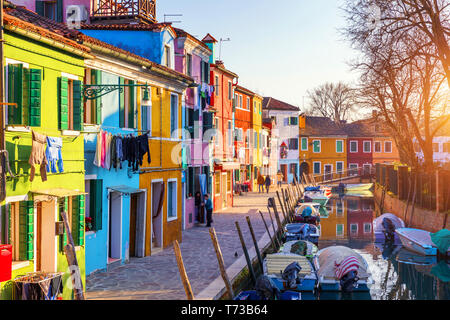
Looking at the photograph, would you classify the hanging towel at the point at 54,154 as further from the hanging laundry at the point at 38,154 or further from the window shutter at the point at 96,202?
the window shutter at the point at 96,202

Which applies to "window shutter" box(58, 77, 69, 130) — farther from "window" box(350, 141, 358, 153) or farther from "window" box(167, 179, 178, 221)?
"window" box(350, 141, 358, 153)

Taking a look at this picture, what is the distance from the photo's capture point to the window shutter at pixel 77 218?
12.8 metres

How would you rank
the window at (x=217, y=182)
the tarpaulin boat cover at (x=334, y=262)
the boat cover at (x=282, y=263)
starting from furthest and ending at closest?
the window at (x=217, y=182) → the tarpaulin boat cover at (x=334, y=262) → the boat cover at (x=282, y=263)

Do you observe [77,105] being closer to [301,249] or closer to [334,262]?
[334,262]

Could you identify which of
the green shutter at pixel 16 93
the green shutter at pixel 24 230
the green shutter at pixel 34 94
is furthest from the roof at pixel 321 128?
the green shutter at pixel 16 93

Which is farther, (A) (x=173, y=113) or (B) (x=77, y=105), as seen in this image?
(A) (x=173, y=113)

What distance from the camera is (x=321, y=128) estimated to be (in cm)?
7544

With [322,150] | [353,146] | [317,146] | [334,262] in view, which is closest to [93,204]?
[334,262]

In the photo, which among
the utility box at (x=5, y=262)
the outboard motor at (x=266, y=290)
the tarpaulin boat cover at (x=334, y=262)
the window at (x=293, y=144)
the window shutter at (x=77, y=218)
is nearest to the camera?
the utility box at (x=5, y=262)

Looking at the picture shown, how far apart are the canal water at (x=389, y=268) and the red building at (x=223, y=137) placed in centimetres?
587

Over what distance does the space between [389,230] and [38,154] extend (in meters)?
20.1
